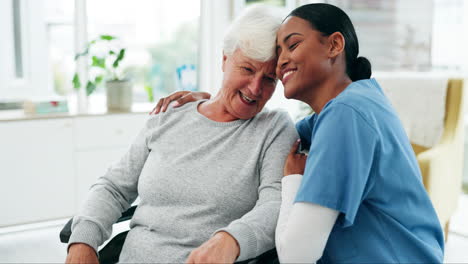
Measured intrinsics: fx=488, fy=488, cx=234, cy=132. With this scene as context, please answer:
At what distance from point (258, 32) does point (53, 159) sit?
218 cm

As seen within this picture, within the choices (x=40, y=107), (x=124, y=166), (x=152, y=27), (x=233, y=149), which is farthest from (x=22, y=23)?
(x=233, y=149)

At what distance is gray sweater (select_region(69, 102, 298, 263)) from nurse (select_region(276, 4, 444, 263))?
10 centimetres

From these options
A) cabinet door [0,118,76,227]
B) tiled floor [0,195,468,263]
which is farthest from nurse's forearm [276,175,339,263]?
cabinet door [0,118,76,227]

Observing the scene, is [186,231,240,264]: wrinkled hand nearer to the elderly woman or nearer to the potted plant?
the elderly woman

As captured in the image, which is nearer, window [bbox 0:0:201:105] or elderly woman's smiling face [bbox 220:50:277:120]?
elderly woman's smiling face [bbox 220:50:277:120]

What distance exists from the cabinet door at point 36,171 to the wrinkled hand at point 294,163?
220 cm

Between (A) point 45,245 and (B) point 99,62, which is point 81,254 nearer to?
(A) point 45,245

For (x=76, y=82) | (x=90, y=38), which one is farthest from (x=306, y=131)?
(x=90, y=38)

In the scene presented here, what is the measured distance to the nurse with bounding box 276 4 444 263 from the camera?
3.42 feet

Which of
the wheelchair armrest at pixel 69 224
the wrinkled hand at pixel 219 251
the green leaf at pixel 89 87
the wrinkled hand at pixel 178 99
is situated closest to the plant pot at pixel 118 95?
the green leaf at pixel 89 87

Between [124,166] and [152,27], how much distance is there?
256 centimetres

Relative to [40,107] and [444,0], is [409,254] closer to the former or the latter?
[40,107]

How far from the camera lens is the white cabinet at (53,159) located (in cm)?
302

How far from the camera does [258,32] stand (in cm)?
141
